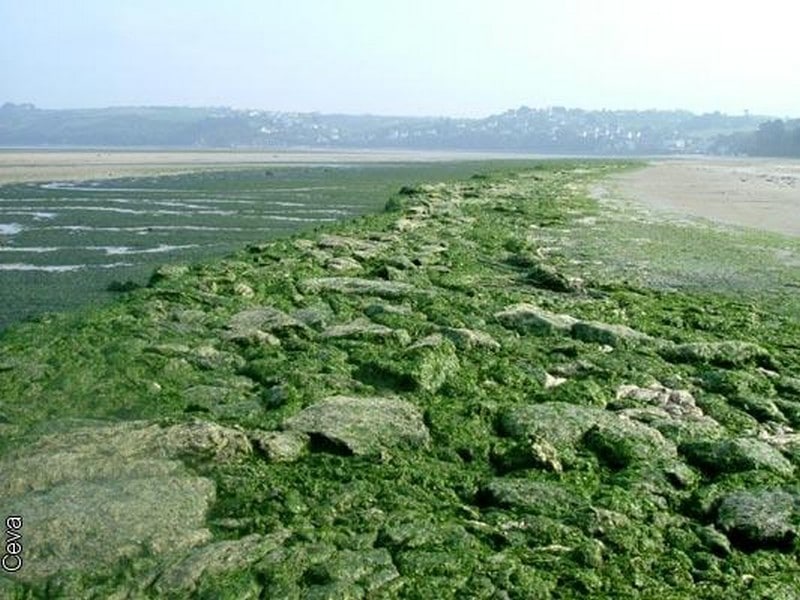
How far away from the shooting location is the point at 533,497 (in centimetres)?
616

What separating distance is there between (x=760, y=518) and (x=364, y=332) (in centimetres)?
528

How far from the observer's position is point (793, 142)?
126 meters

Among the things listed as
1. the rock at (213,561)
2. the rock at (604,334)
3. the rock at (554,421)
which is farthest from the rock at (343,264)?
the rock at (213,561)

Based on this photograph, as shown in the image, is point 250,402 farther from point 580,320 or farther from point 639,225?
point 639,225

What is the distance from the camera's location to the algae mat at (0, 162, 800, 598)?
17.2ft

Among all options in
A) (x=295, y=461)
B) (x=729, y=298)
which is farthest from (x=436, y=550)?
(x=729, y=298)

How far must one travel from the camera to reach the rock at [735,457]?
682 centimetres


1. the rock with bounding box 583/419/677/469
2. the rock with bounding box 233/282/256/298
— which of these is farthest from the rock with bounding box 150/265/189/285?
the rock with bounding box 583/419/677/469

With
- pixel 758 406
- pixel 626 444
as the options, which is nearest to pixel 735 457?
pixel 626 444

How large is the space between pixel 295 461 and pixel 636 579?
2.70 metres

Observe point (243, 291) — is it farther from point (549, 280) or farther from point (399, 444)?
point (399, 444)

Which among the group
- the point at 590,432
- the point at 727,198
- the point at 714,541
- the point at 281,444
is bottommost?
the point at 727,198

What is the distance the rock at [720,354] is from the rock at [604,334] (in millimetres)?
481

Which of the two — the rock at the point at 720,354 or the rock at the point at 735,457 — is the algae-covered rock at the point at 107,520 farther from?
the rock at the point at 720,354
